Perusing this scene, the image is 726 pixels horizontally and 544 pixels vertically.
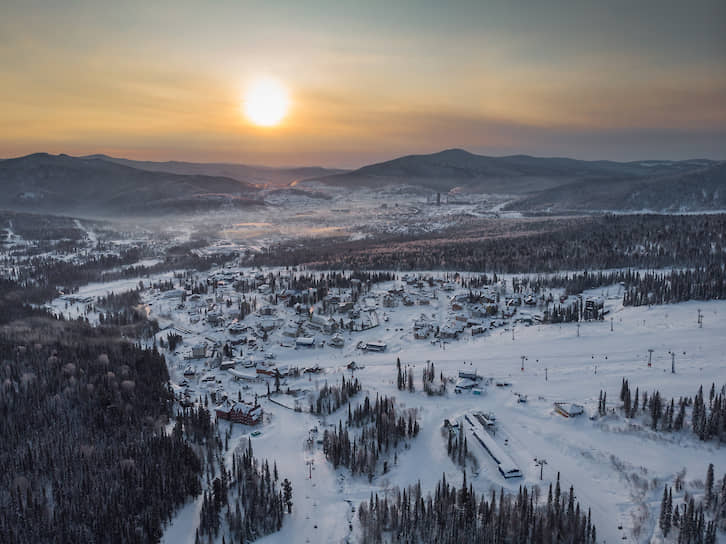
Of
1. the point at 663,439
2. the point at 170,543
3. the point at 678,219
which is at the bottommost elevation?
the point at 170,543

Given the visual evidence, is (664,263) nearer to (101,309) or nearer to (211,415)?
(211,415)

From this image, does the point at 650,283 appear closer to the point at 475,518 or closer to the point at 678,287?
the point at 678,287

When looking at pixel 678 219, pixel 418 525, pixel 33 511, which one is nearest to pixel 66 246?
pixel 33 511

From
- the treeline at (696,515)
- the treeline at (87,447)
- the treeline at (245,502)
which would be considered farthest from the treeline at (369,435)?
the treeline at (696,515)

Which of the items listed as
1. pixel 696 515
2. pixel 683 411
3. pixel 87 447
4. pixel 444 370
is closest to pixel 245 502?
pixel 87 447

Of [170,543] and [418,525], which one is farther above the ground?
[418,525]

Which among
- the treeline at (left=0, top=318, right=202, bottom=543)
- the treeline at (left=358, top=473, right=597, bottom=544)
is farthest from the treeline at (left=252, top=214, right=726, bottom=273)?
the treeline at (left=358, top=473, right=597, bottom=544)

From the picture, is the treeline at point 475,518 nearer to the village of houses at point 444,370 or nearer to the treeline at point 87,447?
the village of houses at point 444,370
